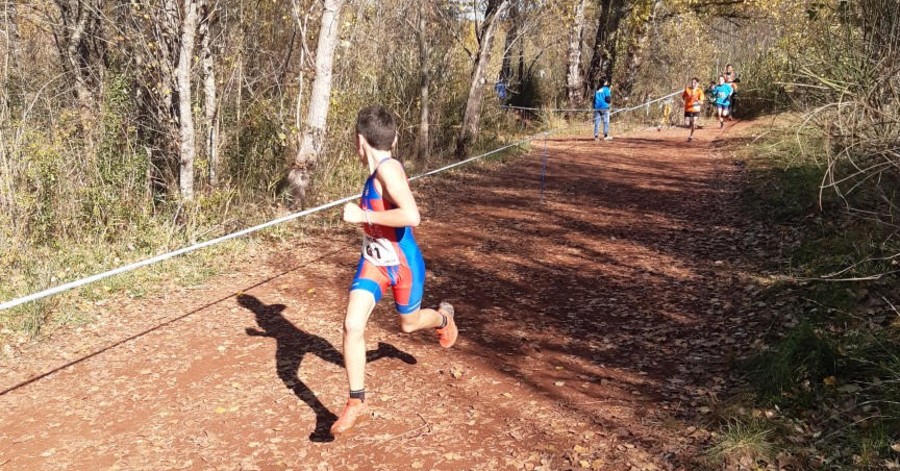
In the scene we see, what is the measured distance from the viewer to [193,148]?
8.80 meters

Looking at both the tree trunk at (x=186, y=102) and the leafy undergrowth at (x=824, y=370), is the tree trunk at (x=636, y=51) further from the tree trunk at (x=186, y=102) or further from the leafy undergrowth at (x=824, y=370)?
the leafy undergrowth at (x=824, y=370)

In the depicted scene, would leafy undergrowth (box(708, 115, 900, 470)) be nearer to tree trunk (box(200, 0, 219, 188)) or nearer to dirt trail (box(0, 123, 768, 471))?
dirt trail (box(0, 123, 768, 471))

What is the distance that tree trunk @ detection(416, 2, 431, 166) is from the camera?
12902mm

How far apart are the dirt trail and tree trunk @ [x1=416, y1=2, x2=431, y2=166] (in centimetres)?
534

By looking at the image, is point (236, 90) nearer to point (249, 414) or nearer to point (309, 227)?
point (309, 227)

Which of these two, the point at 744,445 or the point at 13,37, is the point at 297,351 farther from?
the point at 13,37

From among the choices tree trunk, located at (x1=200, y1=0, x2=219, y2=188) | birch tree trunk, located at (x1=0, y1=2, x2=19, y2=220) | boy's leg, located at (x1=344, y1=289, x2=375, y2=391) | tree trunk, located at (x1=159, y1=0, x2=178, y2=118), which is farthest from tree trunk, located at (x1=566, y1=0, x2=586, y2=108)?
boy's leg, located at (x1=344, y1=289, x2=375, y2=391)

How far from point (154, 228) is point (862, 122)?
777cm

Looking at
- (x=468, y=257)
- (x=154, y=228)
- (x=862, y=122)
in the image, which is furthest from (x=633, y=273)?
(x=154, y=228)

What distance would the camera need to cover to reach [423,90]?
43.7 ft

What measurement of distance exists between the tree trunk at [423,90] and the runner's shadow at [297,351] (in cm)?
769

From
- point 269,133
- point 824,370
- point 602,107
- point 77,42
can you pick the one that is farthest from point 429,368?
point 602,107

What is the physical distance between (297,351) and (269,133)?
5832 millimetres

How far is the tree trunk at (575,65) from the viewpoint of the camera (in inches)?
886
